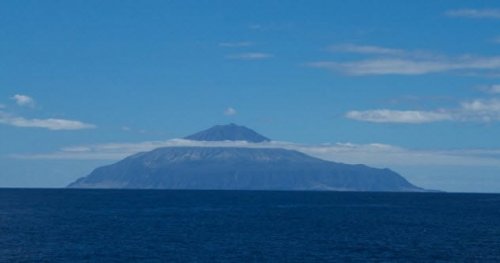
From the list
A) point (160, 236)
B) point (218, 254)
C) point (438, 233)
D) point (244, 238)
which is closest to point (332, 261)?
point (218, 254)

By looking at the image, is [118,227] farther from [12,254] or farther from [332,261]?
[332,261]

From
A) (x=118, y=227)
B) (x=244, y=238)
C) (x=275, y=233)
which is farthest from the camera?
(x=118, y=227)

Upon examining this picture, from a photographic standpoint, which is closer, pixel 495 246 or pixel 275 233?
pixel 495 246

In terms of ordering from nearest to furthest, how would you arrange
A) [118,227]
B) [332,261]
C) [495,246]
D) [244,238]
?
1. [332,261]
2. [495,246]
3. [244,238]
4. [118,227]

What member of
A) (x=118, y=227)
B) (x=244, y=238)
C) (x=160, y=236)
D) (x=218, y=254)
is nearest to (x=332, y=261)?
(x=218, y=254)

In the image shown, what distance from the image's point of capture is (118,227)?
138750mm

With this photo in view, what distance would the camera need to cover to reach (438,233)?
13200cm

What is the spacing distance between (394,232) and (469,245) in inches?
825

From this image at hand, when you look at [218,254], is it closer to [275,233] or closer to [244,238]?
[244,238]

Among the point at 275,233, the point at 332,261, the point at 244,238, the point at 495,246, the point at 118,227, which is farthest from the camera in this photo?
the point at 118,227

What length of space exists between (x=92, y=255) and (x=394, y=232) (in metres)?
56.3

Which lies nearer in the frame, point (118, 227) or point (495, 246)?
point (495, 246)

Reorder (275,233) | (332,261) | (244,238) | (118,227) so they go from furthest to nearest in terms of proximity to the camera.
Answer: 1. (118,227)
2. (275,233)
3. (244,238)
4. (332,261)

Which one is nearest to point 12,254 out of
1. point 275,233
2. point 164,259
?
point 164,259
